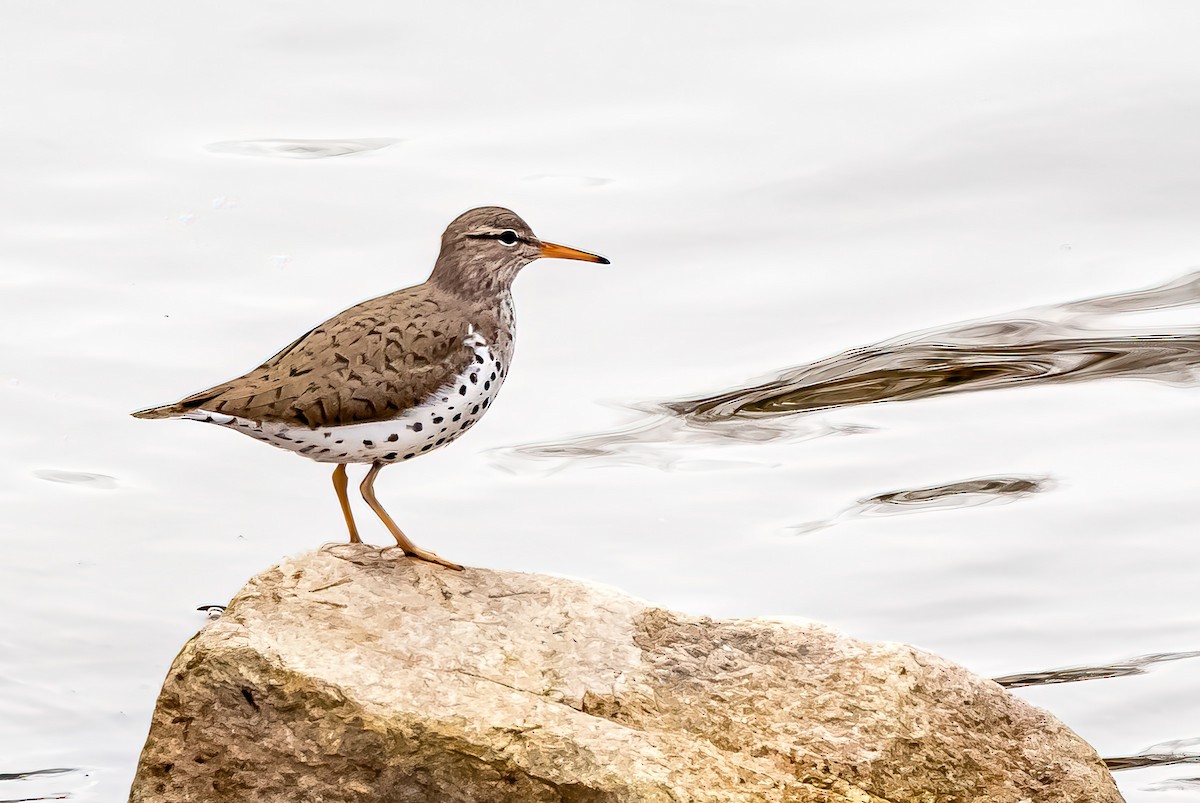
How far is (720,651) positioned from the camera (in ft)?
25.6

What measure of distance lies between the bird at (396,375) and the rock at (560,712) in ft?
2.23

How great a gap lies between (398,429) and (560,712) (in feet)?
4.97

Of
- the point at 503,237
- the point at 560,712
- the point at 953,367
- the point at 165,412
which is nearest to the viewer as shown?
the point at 560,712

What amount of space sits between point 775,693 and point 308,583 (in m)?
2.16

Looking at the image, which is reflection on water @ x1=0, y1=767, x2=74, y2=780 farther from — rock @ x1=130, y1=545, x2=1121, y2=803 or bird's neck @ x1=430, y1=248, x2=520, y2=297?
bird's neck @ x1=430, y1=248, x2=520, y2=297

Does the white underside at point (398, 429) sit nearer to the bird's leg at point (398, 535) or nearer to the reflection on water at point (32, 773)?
the bird's leg at point (398, 535)

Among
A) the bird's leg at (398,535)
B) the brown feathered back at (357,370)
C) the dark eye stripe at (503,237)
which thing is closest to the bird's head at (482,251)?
the dark eye stripe at (503,237)

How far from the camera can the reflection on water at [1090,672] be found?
416 inches

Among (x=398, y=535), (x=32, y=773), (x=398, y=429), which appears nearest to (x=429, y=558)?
(x=398, y=535)

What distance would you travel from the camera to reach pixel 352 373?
7.78 meters

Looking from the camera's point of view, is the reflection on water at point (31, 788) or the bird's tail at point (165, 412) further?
the reflection on water at point (31, 788)

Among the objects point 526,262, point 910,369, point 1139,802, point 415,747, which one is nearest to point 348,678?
point 415,747

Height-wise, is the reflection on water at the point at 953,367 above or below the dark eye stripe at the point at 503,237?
below

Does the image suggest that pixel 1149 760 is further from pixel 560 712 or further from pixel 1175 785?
pixel 560 712
